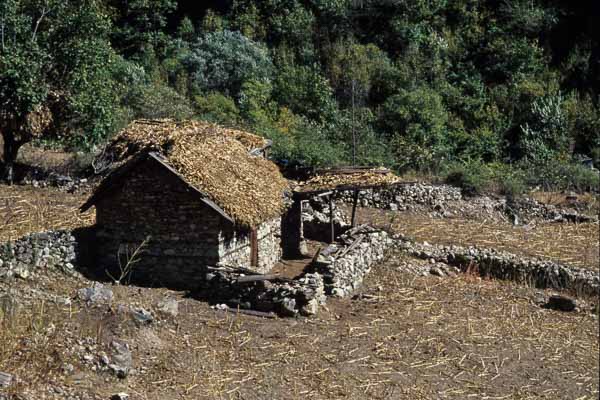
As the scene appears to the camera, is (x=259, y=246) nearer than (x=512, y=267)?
Yes

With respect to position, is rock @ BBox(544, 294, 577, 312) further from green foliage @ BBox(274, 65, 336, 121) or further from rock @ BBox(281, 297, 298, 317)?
green foliage @ BBox(274, 65, 336, 121)

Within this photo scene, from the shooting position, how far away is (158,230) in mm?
15602

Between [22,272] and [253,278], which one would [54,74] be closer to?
[22,272]

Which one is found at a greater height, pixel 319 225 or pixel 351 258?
pixel 351 258

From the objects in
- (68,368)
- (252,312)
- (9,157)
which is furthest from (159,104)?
(68,368)

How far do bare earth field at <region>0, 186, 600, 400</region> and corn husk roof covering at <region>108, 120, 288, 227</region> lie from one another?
6.35 feet

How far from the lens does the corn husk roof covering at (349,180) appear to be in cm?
1788

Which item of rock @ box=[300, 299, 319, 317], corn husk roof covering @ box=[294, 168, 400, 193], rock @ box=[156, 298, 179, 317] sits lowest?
rock @ box=[300, 299, 319, 317]

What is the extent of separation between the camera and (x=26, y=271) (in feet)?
46.2

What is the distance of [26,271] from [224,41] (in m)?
19.0

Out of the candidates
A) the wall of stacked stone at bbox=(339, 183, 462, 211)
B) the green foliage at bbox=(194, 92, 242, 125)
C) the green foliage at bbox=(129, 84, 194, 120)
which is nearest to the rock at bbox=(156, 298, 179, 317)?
the wall of stacked stone at bbox=(339, 183, 462, 211)

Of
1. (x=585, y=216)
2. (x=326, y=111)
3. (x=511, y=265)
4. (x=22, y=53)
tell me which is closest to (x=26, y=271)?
(x=22, y=53)

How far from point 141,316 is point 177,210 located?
318cm

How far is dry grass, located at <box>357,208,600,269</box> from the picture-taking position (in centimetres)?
1966
